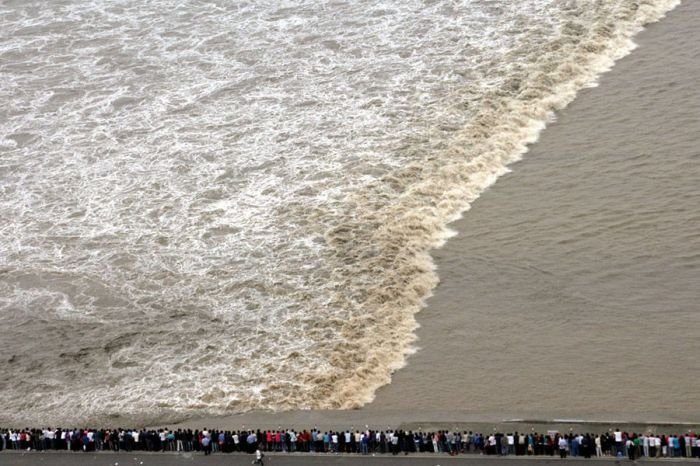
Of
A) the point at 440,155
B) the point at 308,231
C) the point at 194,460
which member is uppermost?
the point at 440,155

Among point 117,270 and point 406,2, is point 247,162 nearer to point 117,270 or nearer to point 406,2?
point 117,270

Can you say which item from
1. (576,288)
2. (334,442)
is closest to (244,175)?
(576,288)

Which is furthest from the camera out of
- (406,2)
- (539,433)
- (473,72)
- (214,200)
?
(406,2)

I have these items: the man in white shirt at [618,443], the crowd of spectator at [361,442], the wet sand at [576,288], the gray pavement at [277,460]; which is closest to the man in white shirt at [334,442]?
the crowd of spectator at [361,442]

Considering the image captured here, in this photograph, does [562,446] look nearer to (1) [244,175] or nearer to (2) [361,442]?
(2) [361,442]

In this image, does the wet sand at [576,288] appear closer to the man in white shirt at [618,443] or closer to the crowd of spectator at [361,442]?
the crowd of spectator at [361,442]

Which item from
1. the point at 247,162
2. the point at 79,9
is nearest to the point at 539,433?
the point at 247,162

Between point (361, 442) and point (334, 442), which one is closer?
point (361, 442)
